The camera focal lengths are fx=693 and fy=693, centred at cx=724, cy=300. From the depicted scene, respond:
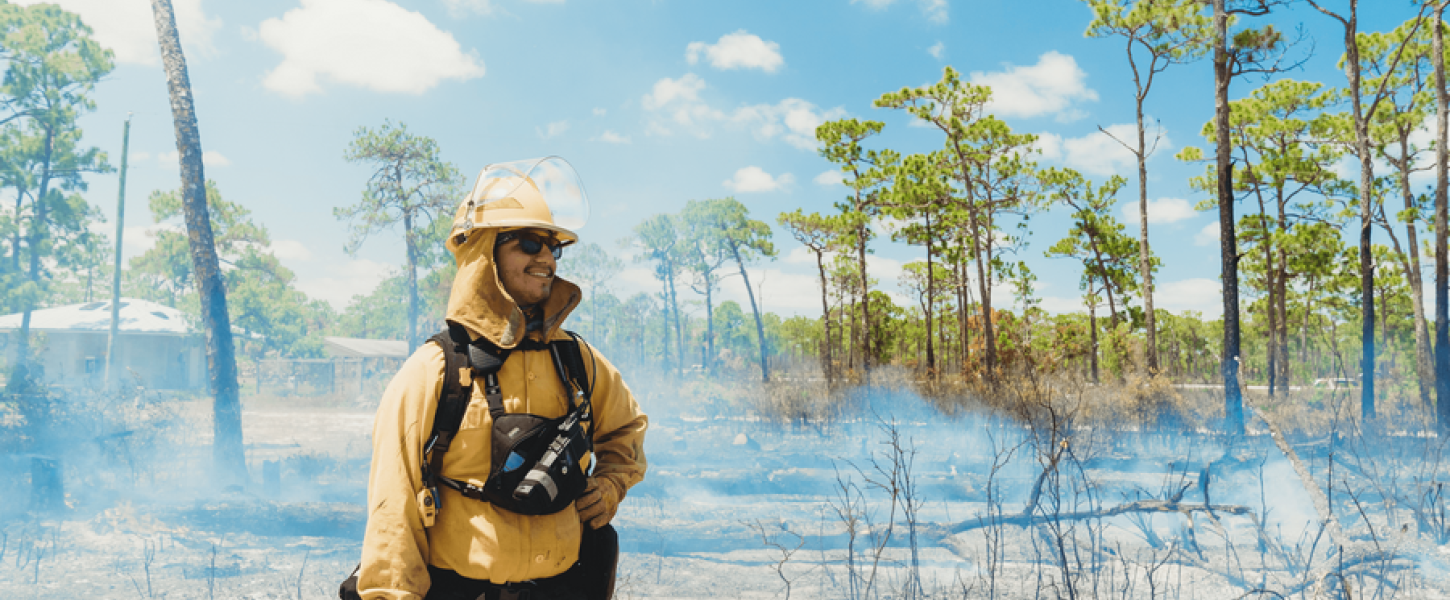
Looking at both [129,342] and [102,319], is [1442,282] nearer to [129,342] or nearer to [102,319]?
[129,342]

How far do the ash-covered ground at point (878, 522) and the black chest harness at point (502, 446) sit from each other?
1.72m

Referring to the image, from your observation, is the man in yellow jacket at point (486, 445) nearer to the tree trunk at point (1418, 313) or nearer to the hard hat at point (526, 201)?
the hard hat at point (526, 201)

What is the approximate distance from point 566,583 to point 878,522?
531 centimetres

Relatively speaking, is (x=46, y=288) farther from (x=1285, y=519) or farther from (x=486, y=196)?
(x=1285, y=519)

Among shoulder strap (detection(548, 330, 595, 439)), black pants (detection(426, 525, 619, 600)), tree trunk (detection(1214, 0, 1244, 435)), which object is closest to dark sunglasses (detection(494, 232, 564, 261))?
shoulder strap (detection(548, 330, 595, 439))

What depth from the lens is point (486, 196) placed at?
1630mm

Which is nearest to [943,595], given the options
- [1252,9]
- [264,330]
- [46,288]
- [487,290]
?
[487,290]

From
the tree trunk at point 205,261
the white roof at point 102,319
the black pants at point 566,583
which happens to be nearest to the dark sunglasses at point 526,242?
the black pants at point 566,583

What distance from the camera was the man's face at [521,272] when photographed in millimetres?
1581

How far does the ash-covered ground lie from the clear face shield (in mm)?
1864

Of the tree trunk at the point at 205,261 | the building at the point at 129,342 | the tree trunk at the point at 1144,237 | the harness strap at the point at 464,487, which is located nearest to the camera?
the harness strap at the point at 464,487

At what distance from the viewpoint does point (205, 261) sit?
790cm

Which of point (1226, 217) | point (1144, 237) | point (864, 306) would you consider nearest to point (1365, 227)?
point (1226, 217)

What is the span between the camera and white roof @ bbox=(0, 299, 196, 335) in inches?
926
